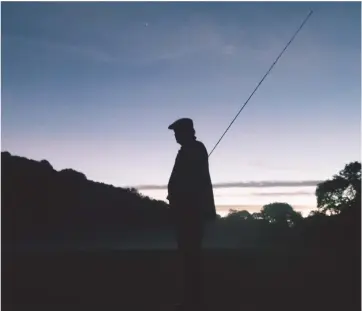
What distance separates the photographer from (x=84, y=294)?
611cm

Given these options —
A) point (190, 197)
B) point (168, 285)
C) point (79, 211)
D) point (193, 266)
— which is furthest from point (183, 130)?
point (79, 211)

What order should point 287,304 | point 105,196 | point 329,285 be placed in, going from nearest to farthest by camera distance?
point 287,304 → point 329,285 → point 105,196

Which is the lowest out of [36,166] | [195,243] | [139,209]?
[195,243]

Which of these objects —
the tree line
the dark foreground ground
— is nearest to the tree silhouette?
the tree line

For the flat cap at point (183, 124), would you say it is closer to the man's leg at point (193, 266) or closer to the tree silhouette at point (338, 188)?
the man's leg at point (193, 266)

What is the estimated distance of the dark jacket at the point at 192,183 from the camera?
16.1 feet

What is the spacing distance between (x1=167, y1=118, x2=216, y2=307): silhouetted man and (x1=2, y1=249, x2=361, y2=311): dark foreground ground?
740 mm

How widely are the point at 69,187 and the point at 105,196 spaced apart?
3132 millimetres

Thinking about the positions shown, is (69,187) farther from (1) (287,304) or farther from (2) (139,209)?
(1) (287,304)

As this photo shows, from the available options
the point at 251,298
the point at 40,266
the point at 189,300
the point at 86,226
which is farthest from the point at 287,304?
the point at 86,226

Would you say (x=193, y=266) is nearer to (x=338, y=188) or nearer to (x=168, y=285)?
(x=168, y=285)

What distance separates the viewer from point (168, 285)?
695 centimetres

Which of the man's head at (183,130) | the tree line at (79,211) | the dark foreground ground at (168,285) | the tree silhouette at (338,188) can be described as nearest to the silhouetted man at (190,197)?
the man's head at (183,130)

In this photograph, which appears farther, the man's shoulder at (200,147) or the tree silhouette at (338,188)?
the tree silhouette at (338,188)
